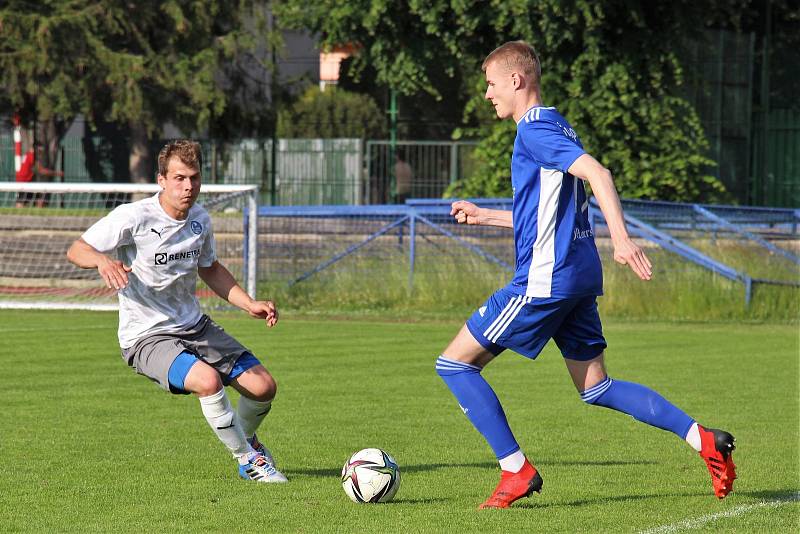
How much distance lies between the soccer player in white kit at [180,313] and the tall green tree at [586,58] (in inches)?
597

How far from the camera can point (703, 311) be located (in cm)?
1739

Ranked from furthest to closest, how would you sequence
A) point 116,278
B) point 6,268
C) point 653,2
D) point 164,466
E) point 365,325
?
point 653,2 < point 6,268 < point 365,325 < point 164,466 < point 116,278

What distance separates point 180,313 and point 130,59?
73.9ft

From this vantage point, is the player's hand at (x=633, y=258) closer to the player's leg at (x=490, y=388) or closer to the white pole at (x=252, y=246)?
the player's leg at (x=490, y=388)

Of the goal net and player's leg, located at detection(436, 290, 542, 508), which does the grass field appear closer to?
player's leg, located at detection(436, 290, 542, 508)

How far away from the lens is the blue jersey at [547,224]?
5.89 metres

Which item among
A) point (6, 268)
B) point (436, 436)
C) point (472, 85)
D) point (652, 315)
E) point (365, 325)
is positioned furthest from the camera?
point (472, 85)

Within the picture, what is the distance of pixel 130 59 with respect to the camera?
93.5 feet

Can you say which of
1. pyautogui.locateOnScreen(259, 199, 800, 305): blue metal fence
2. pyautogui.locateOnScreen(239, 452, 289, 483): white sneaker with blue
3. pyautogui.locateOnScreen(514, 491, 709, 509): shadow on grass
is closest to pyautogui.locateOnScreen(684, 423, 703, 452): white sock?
pyautogui.locateOnScreen(514, 491, 709, 509): shadow on grass

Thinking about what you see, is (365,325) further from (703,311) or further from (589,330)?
(589,330)

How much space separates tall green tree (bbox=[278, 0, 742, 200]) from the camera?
72.2ft

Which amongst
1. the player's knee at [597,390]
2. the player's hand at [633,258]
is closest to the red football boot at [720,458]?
the player's knee at [597,390]

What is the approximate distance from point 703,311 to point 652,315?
658mm

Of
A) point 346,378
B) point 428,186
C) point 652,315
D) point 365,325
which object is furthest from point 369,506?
point 428,186
